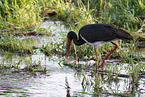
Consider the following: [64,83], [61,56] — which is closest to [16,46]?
[61,56]

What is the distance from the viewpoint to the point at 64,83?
18.8ft

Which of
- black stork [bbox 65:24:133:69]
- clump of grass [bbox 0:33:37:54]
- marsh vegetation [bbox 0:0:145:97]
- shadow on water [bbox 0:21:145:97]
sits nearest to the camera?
shadow on water [bbox 0:21:145:97]

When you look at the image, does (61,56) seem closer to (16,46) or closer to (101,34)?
Result: (16,46)

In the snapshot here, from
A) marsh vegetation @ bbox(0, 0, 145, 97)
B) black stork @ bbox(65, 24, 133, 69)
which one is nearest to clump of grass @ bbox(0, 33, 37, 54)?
marsh vegetation @ bbox(0, 0, 145, 97)

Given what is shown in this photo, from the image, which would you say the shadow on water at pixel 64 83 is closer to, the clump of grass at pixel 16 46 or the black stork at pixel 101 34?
the black stork at pixel 101 34

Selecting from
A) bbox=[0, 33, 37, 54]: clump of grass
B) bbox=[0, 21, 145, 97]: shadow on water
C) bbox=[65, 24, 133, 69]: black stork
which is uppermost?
bbox=[65, 24, 133, 69]: black stork

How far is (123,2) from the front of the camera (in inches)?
420

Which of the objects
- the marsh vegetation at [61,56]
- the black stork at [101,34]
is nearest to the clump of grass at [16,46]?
the marsh vegetation at [61,56]

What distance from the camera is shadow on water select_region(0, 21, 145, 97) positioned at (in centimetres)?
517

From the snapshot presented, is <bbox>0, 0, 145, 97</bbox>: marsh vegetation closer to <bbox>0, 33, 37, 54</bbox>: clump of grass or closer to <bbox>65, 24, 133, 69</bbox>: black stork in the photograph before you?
<bbox>0, 33, 37, 54</bbox>: clump of grass

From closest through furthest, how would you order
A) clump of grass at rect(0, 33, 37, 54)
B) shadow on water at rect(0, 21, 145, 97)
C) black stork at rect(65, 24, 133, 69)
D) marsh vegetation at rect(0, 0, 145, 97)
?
shadow on water at rect(0, 21, 145, 97) → marsh vegetation at rect(0, 0, 145, 97) → black stork at rect(65, 24, 133, 69) → clump of grass at rect(0, 33, 37, 54)

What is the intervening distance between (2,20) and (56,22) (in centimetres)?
235

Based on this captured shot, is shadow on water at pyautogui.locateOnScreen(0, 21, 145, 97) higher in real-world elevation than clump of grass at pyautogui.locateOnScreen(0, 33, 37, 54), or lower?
lower

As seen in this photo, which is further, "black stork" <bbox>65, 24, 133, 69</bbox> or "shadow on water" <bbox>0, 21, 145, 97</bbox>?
"black stork" <bbox>65, 24, 133, 69</bbox>
